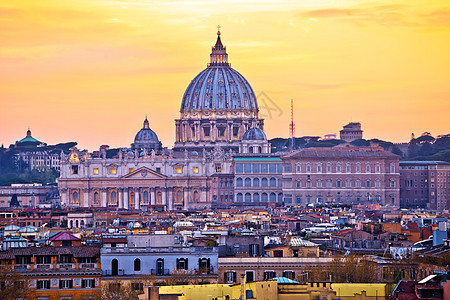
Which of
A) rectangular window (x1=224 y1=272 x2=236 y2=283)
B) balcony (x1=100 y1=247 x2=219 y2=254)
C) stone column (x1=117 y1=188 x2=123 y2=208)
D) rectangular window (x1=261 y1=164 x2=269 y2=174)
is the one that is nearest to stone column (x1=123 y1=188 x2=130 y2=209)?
stone column (x1=117 y1=188 x2=123 y2=208)

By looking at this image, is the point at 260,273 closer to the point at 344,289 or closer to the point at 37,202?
the point at 344,289

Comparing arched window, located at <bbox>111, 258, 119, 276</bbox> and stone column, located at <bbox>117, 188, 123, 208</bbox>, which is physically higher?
stone column, located at <bbox>117, 188, 123, 208</bbox>

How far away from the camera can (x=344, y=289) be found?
42781 mm

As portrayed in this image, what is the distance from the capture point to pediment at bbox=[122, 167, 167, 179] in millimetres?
197000

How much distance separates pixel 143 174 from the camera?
197 m

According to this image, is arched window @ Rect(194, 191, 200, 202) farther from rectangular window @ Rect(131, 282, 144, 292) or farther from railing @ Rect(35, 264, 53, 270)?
rectangular window @ Rect(131, 282, 144, 292)

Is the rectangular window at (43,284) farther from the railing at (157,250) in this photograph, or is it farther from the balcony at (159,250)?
the railing at (157,250)

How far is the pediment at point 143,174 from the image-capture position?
197m

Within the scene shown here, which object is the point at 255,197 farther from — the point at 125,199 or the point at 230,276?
the point at 230,276

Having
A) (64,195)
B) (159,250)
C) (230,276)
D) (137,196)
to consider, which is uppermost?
(64,195)

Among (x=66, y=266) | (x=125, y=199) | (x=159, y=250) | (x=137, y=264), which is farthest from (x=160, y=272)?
(x=125, y=199)

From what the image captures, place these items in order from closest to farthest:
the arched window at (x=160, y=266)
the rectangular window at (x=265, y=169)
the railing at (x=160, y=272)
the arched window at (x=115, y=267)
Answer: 1. the arched window at (x=115, y=267)
2. the railing at (x=160, y=272)
3. the arched window at (x=160, y=266)
4. the rectangular window at (x=265, y=169)

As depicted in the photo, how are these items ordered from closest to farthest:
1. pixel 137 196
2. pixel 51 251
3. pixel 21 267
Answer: pixel 21 267
pixel 51 251
pixel 137 196

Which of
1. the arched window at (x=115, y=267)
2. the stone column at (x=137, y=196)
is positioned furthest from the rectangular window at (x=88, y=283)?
the stone column at (x=137, y=196)
